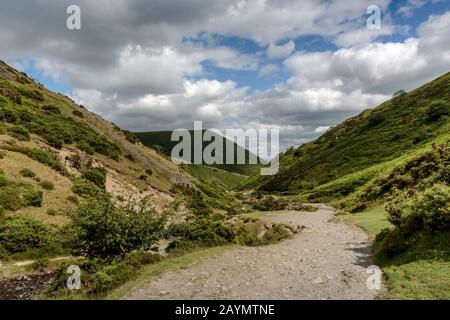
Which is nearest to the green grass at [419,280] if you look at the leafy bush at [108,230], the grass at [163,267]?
the grass at [163,267]

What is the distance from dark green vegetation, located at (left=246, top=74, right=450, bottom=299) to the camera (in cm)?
1532

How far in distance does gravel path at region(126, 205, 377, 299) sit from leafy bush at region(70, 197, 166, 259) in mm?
4552

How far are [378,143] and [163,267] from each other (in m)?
105

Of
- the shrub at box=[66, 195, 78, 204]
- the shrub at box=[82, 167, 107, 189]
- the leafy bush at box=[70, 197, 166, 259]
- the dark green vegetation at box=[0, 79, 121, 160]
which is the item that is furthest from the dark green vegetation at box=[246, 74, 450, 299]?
the dark green vegetation at box=[0, 79, 121, 160]

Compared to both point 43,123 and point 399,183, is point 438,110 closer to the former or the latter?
point 399,183

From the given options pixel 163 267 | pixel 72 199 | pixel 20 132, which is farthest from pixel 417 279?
pixel 20 132

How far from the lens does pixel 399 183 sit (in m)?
47.5

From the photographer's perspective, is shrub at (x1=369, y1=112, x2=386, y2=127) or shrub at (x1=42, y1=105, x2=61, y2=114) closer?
shrub at (x1=42, y1=105, x2=61, y2=114)

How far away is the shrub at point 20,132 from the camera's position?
40.6 m

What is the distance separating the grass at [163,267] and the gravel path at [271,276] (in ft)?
1.12

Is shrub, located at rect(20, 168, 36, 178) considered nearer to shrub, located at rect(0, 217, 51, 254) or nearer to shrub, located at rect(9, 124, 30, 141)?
shrub, located at rect(0, 217, 51, 254)

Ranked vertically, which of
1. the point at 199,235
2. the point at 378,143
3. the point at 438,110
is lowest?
the point at 199,235
